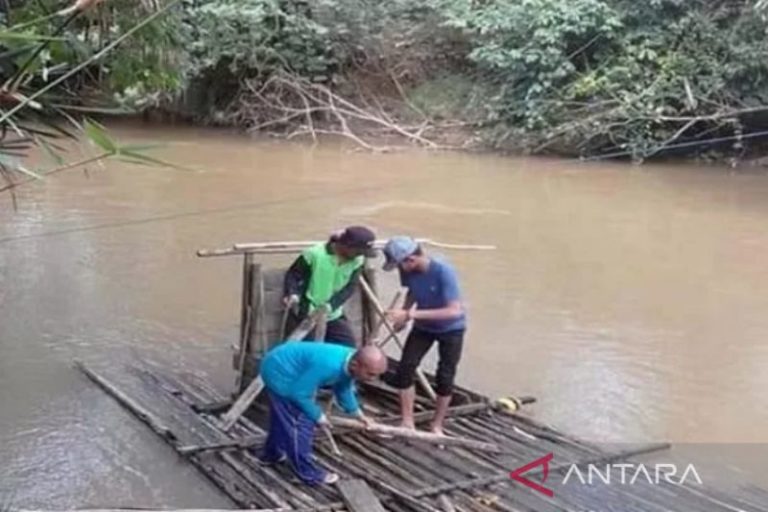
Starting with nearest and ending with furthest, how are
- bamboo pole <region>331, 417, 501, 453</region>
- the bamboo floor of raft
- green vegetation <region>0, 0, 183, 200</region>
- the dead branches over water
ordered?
green vegetation <region>0, 0, 183, 200</region>, the bamboo floor of raft, bamboo pole <region>331, 417, 501, 453</region>, the dead branches over water

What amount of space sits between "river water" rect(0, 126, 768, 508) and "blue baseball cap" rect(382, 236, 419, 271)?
1.28 metres

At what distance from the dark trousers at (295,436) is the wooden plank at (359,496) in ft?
0.52

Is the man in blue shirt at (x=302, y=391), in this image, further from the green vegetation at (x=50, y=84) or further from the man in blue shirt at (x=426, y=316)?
the green vegetation at (x=50, y=84)

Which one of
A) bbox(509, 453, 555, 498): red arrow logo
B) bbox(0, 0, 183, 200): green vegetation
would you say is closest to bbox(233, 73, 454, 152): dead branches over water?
bbox(0, 0, 183, 200): green vegetation

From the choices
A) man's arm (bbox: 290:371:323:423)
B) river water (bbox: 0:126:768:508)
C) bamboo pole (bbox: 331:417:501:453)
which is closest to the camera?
man's arm (bbox: 290:371:323:423)

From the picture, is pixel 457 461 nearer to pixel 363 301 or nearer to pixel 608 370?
pixel 363 301

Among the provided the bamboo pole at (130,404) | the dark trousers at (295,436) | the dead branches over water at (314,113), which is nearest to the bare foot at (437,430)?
the dark trousers at (295,436)

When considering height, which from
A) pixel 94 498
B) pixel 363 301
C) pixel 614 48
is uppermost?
pixel 614 48

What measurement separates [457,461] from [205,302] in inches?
145

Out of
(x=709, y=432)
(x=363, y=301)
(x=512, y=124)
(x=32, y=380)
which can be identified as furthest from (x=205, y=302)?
(x=512, y=124)

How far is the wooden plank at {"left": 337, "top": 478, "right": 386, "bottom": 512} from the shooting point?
4.15 metres

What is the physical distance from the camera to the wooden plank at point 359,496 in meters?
4.15

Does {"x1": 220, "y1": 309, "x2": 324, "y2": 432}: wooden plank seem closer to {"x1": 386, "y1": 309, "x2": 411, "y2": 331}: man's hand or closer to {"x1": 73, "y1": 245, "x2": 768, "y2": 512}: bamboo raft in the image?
{"x1": 73, "y1": 245, "x2": 768, "y2": 512}: bamboo raft

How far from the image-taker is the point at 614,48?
17266 millimetres
